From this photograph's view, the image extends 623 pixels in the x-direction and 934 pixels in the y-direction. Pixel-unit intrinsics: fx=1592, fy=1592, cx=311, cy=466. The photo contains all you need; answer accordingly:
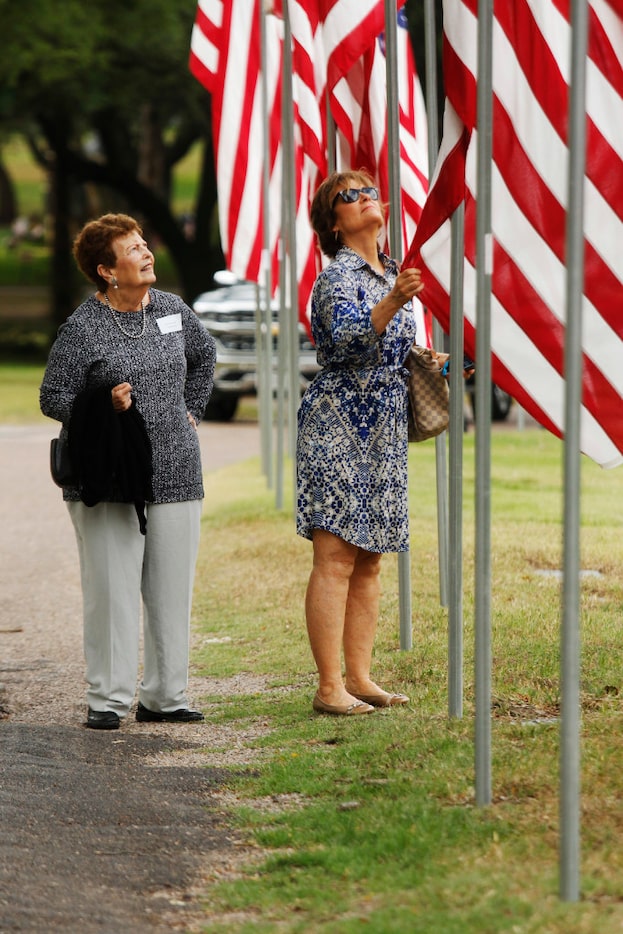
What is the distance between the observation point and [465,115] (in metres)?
5.61

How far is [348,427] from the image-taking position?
6.33 meters

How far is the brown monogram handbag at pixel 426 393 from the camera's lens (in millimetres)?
6496

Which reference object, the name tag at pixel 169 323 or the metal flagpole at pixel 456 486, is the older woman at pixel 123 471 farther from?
the metal flagpole at pixel 456 486

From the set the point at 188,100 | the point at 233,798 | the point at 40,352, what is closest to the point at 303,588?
the point at 233,798

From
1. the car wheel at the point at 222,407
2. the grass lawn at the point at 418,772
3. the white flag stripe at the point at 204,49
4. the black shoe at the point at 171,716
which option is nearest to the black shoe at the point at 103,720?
the black shoe at the point at 171,716

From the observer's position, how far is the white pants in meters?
6.73

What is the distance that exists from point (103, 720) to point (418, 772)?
71.2 inches

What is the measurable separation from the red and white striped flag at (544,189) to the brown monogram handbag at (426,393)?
0.74 m

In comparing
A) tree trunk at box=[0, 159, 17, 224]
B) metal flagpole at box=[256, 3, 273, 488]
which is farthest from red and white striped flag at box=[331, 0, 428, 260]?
tree trunk at box=[0, 159, 17, 224]

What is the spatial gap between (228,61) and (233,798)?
9891 mm

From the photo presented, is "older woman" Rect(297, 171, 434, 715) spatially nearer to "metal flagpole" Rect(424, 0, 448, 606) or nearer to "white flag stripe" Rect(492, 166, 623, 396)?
"white flag stripe" Rect(492, 166, 623, 396)

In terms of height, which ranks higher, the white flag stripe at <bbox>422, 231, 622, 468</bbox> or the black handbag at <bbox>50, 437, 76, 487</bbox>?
the white flag stripe at <bbox>422, 231, 622, 468</bbox>

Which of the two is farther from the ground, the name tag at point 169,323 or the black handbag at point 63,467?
the name tag at point 169,323

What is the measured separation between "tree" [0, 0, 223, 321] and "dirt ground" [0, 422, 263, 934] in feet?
83.8
